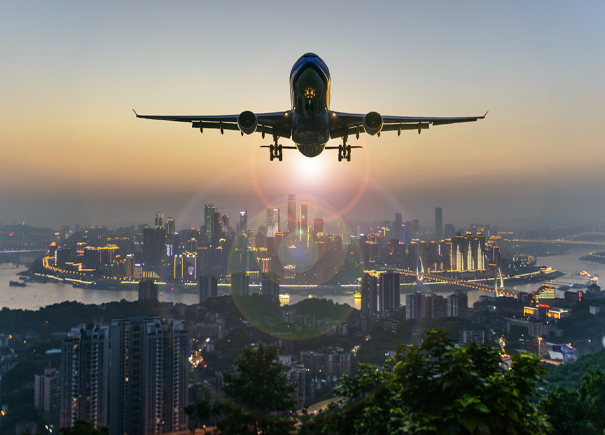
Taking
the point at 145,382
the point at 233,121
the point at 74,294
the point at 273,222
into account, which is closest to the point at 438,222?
the point at 273,222

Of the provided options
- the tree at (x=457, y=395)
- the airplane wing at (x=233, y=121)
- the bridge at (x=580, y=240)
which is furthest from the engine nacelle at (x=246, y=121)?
the bridge at (x=580, y=240)

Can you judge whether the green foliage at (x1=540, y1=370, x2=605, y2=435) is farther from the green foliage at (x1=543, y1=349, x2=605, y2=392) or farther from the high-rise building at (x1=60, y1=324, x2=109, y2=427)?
the high-rise building at (x1=60, y1=324, x2=109, y2=427)

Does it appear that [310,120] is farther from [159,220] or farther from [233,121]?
[159,220]

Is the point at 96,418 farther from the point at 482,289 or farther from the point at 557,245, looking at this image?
the point at 557,245

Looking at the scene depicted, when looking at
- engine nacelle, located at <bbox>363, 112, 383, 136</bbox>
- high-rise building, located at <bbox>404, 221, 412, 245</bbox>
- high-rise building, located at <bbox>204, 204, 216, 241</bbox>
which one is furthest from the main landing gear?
high-rise building, located at <bbox>404, 221, 412, 245</bbox>

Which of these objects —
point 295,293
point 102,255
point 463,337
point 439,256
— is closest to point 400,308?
point 463,337

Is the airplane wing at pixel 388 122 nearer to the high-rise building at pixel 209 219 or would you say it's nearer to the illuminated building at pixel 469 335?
the illuminated building at pixel 469 335

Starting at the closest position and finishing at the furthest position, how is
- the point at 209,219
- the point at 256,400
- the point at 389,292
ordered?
the point at 256,400 → the point at 389,292 → the point at 209,219
